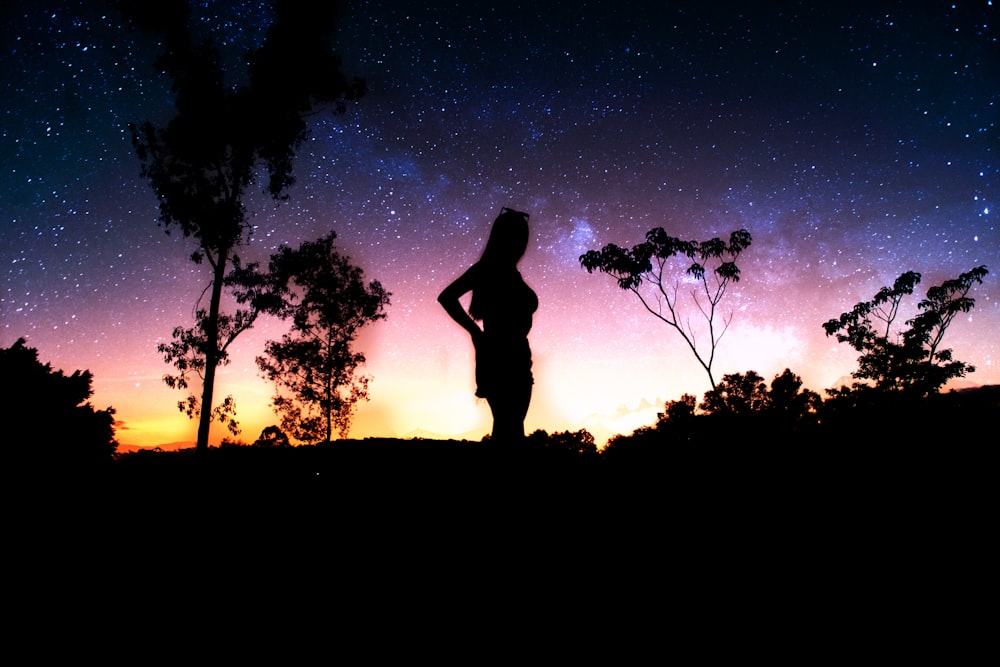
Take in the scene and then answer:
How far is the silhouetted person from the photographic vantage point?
2.78 m

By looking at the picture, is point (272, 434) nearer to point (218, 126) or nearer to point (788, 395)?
point (218, 126)

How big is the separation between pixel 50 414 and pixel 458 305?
998cm

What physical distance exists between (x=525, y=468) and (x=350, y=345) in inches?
919

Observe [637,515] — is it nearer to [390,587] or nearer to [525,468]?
[525,468]

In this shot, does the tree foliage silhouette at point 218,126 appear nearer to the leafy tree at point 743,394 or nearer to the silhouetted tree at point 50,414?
the silhouetted tree at point 50,414

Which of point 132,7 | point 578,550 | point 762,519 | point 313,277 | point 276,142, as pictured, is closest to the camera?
point 578,550

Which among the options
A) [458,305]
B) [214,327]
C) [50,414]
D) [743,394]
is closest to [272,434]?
[214,327]

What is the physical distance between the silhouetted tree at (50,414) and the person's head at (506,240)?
9079mm

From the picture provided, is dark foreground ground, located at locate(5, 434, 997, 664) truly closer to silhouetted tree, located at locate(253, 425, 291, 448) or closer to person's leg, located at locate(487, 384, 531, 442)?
person's leg, located at locate(487, 384, 531, 442)

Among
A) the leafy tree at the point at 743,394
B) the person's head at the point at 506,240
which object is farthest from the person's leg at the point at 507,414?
the leafy tree at the point at 743,394

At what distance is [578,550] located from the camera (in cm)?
208

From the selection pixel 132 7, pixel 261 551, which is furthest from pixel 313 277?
pixel 261 551

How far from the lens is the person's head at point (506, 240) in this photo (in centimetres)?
295

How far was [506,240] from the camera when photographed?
2967mm
